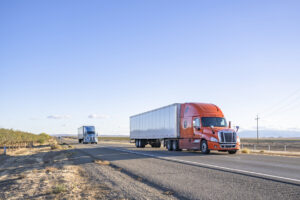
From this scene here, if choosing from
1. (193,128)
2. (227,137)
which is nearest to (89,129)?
(193,128)

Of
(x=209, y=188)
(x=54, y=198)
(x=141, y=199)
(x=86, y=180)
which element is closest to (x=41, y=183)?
(x=86, y=180)

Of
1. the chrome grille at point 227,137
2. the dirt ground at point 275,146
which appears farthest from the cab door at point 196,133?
the dirt ground at point 275,146

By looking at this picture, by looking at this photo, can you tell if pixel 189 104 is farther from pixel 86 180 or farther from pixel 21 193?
pixel 21 193

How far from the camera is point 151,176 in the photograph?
9586 mm

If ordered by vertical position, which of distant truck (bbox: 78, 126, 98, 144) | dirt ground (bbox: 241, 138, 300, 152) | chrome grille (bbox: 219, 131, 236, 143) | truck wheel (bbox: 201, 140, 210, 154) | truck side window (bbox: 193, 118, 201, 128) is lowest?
dirt ground (bbox: 241, 138, 300, 152)

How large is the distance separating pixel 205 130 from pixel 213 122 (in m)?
1.03

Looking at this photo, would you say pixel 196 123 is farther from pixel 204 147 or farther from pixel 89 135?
pixel 89 135

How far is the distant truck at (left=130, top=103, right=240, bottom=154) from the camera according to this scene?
20.6 m

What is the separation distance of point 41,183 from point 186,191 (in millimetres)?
4544

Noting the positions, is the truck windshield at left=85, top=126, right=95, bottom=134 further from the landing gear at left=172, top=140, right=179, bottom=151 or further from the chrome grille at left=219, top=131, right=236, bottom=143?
the chrome grille at left=219, top=131, right=236, bottom=143

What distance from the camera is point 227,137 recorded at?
20.5 m

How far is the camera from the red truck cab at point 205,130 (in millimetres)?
20469

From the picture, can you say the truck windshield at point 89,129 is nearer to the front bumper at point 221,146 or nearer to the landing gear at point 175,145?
the landing gear at point 175,145

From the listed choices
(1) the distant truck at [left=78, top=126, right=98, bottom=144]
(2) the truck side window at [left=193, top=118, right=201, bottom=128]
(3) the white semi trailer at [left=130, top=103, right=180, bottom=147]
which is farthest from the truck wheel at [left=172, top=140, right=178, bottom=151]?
(1) the distant truck at [left=78, top=126, right=98, bottom=144]
